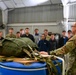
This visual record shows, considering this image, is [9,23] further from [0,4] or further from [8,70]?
[8,70]

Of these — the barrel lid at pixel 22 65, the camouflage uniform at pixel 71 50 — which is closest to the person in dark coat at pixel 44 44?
the camouflage uniform at pixel 71 50

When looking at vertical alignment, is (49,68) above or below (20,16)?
below

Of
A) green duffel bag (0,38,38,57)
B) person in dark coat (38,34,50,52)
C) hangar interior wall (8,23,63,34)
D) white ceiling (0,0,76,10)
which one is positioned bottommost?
person in dark coat (38,34,50,52)

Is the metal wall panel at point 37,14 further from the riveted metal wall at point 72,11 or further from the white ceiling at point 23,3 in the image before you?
the riveted metal wall at point 72,11

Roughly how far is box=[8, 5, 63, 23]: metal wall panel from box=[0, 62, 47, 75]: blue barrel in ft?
26.4

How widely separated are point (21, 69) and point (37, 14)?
28.9 ft

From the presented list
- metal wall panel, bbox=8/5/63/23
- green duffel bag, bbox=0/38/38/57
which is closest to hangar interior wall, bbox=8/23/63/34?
metal wall panel, bbox=8/5/63/23

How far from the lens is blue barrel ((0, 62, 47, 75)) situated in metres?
1.47

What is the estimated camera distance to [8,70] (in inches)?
59.5

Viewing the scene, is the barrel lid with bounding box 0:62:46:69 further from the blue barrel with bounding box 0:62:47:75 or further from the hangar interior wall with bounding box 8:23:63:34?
the hangar interior wall with bounding box 8:23:63:34

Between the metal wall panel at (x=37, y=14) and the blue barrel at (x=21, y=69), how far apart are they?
316 inches

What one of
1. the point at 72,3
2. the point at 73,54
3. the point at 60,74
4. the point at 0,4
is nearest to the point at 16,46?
the point at 60,74

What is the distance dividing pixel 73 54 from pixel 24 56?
2.33 feet

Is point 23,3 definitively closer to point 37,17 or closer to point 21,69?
point 37,17
